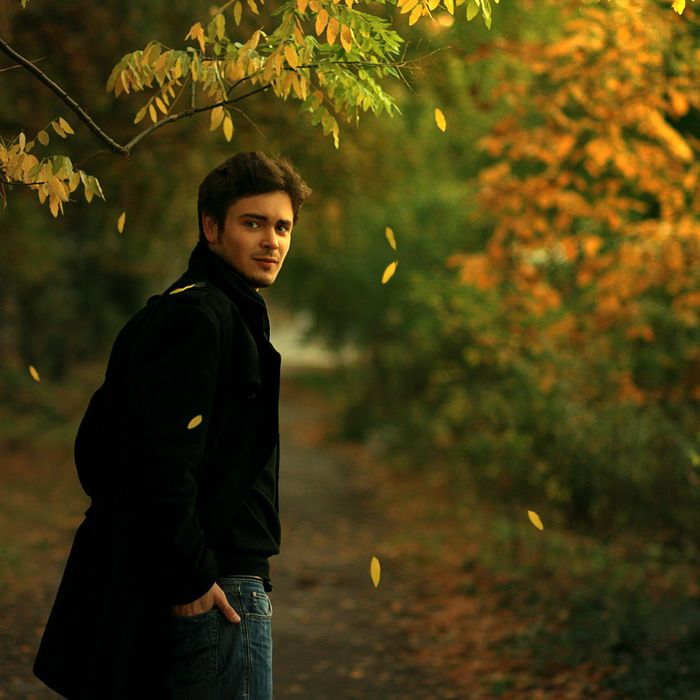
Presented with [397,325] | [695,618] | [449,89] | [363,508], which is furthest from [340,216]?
[695,618]

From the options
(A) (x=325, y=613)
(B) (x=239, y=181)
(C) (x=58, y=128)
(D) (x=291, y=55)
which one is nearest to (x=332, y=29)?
(D) (x=291, y=55)

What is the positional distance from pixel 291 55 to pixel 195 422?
4.22 ft

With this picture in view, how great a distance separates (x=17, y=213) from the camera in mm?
13742

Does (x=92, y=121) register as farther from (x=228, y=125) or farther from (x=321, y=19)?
(x=321, y=19)

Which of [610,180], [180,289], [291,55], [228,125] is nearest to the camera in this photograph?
[180,289]

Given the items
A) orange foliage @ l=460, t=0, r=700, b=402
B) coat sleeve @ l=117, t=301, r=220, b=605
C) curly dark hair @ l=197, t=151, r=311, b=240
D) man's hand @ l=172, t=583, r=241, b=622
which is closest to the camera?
coat sleeve @ l=117, t=301, r=220, b=605

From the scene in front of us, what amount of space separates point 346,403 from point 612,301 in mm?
14343

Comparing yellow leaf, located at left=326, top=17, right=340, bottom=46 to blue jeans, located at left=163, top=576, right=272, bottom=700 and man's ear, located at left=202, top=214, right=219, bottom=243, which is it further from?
blue jeans, located at left=163, top=576, right=272, bottom=700

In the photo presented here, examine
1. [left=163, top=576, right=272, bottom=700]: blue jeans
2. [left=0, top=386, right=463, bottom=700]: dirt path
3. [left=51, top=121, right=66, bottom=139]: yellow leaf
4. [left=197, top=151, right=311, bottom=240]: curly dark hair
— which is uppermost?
[left=51, top=121, right=66, bottom=139]: yellow leaf

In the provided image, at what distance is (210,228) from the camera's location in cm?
304

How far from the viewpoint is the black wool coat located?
2.69 meters

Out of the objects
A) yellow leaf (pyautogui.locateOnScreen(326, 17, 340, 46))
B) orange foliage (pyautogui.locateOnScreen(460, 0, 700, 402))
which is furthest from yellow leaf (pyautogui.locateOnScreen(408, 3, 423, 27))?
orange foliage (pyautogui.locateOnScreen(460, 0, 700, 402))

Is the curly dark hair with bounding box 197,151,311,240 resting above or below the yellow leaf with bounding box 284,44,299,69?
below

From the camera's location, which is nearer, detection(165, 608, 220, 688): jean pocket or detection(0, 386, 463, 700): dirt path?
detection(165, 608, 220, 688): jean pocket
